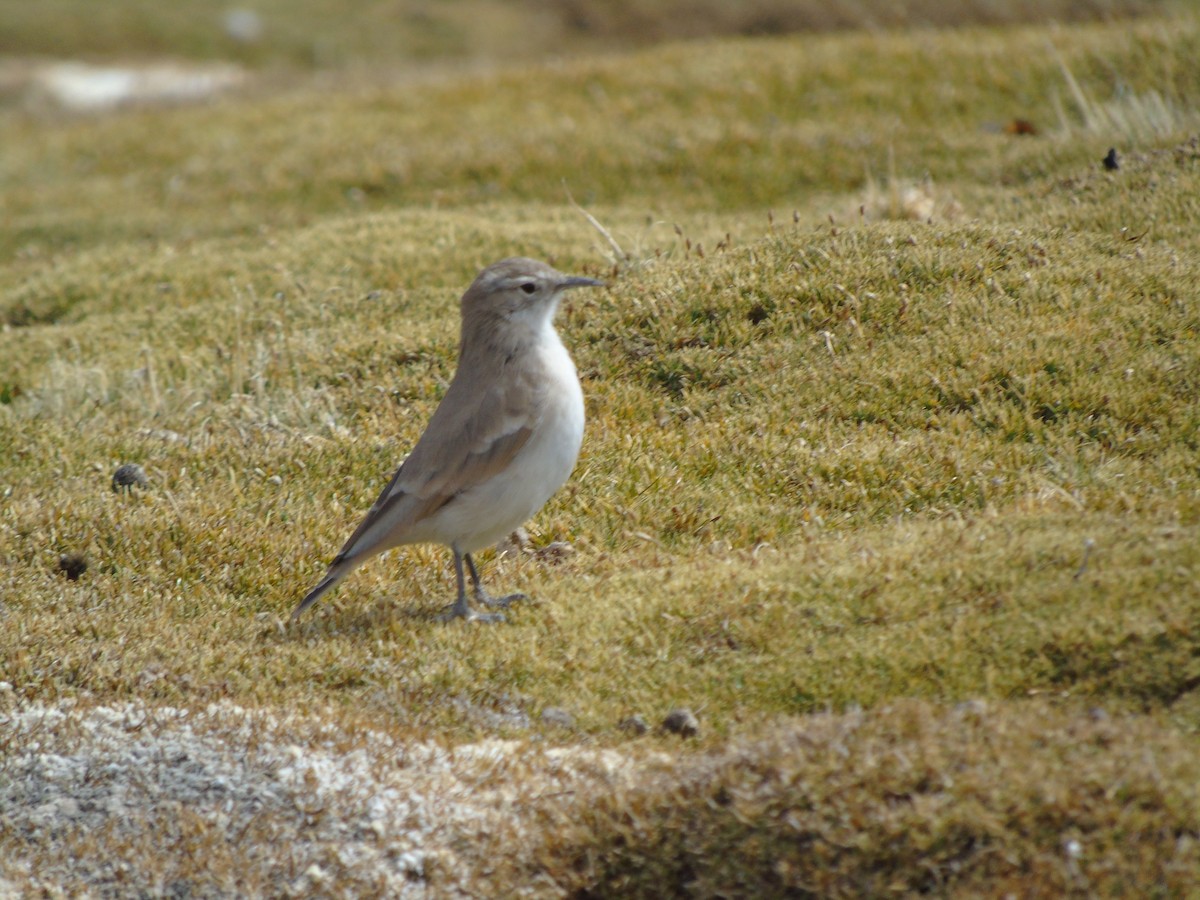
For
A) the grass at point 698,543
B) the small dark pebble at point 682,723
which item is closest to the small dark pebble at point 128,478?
the grass at point 698,543

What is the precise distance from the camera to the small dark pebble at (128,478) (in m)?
8.80

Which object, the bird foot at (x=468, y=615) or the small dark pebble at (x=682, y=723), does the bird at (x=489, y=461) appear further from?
the small dark pebble at (x=682, y=723)

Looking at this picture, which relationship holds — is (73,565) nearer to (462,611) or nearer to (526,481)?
(462,611)

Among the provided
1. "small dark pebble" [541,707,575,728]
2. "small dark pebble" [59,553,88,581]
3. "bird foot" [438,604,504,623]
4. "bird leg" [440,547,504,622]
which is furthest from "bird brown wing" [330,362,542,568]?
"small dark pebble" [59,553,88,581]

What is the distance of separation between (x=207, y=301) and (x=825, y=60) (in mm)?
9344

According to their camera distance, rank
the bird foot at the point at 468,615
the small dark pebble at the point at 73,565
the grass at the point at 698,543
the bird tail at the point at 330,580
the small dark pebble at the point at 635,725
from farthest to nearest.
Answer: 1. the small dark pebble at the point at 73,565
2. the bird foot at the point at 468,615
3. the bird tail at the point at 330,580
4. the small dark pebble at the point at 635,725
5. the grass at the point at 698,543

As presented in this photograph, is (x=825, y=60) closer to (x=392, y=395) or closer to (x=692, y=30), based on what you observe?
(x=392, y=395)

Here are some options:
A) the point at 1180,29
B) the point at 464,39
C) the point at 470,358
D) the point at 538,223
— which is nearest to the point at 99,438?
the point at 470,358

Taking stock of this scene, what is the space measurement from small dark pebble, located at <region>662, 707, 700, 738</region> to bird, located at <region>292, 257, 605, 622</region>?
4.25 ft

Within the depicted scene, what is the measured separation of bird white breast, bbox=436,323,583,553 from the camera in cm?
670

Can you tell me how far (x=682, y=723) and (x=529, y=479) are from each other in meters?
1.56

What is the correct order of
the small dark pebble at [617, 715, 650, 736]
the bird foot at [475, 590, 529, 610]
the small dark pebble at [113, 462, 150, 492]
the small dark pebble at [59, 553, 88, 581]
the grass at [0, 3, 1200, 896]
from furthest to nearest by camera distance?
the small dark pebble at [113, 462, 150, 492] → the small dark pebble at [59, 553, 88, 581] → the bird foot at [475, 590, 529, 610] → the small dark pebble at [617, 715, 650, 736] → the grass at [0, 3, 1200, 896]

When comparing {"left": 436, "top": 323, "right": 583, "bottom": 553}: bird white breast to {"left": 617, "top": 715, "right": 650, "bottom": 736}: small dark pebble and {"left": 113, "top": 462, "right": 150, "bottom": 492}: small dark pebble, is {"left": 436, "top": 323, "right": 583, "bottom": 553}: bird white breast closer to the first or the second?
{"left": 617, "top": 715, "right": 650, "bottom": 736}: small dark pebble

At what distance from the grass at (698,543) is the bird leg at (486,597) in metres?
0.11
